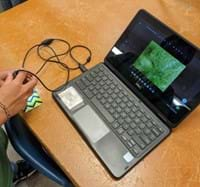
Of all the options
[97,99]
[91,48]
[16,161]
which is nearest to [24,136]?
[97,99]

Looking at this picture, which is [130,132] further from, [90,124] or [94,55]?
[94,55]

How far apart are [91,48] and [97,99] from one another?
210 mm

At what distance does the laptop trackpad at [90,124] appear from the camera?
0.68 m

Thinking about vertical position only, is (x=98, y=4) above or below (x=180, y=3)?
below

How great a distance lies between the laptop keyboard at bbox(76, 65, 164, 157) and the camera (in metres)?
0.67

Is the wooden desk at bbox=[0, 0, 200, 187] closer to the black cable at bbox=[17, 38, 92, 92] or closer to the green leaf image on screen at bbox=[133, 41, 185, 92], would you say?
the black cable at bbox=[17, 38, 92, 92]

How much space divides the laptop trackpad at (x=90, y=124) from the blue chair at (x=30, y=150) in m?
0.14

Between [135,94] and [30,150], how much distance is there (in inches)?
12.2

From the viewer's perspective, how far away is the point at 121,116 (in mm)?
706

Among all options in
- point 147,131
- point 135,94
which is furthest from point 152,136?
point 135,94

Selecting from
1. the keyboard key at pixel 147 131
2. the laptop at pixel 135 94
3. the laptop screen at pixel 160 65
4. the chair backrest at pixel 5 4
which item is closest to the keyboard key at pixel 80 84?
the laptop at pixel 135 94

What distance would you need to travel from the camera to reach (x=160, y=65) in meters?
0.71

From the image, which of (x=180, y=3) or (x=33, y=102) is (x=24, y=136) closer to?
(x=33, y=102)

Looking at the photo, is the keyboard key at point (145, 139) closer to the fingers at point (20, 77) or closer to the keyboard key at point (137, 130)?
the keyboard key at point (137, 130)
